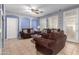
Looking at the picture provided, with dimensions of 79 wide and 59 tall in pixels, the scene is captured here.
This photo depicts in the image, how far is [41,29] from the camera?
231cm

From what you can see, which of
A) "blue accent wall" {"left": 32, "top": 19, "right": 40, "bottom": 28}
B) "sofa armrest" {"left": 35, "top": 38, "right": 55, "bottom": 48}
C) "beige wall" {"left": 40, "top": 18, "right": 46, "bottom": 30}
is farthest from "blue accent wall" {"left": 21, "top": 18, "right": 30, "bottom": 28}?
"sofa armrest" {"left": 35, "top": 38, "right": 55, "bottom": 48}

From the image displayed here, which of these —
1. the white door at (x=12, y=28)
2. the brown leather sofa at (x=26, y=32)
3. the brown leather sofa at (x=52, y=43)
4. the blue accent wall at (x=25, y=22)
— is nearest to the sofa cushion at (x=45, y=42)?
the brown leather sofa at (x=52, y=43)

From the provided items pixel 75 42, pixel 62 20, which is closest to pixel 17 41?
pixel 62 20

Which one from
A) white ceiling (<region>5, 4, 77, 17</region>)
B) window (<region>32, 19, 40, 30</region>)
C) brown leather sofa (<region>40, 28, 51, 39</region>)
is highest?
white ceiling (<region>5, 4, 77, 17</region>)

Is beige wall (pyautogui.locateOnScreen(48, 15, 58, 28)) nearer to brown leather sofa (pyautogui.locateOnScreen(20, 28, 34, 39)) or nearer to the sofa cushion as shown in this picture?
the sofa cushion

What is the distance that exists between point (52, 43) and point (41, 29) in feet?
1.23

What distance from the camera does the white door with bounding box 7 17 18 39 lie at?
7.34 feet

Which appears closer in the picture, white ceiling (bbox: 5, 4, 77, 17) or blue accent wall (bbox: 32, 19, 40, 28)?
white ceiling (bbox: 5, 4, 77, 17)

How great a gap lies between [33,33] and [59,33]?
0.54 m

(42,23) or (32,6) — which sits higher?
(32,6)

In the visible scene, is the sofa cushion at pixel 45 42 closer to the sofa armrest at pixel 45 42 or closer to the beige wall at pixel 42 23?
the sofa armrest at pixel 45 42

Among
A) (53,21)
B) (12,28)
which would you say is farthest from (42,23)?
(12,28)

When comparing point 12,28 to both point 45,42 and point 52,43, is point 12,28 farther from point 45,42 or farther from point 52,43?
point 52,43

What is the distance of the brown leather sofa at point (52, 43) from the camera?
2176mm
